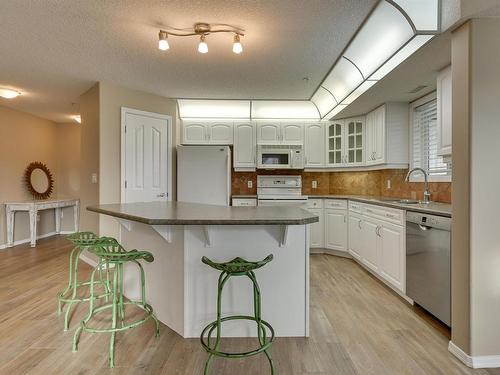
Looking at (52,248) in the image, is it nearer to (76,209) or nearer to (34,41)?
(76,209)

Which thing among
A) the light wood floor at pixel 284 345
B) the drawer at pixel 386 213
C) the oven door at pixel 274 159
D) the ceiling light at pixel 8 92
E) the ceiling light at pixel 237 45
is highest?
the ceiling light at pixel 8 92

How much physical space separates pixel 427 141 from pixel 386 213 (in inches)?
47.1

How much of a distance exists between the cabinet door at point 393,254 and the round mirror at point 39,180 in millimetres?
5928

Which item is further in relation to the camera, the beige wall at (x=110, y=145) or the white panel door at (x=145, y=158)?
the white panel door at (x=145, y=158)

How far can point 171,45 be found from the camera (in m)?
2.81

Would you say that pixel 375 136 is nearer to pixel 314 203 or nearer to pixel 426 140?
pixel 426 140

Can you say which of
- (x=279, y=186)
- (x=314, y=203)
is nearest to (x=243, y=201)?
(x=279, y=186)

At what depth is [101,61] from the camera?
10.4 feet

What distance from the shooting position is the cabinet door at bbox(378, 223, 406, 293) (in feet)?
9.36

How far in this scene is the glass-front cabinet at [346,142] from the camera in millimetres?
4578

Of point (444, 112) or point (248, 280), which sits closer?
point (248, 280)

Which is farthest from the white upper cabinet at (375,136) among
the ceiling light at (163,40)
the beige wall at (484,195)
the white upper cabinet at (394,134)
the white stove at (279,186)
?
the ceiling light at (163,40)

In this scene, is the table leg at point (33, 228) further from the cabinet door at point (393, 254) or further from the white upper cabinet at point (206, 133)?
the cabinet door at point (393, 254)

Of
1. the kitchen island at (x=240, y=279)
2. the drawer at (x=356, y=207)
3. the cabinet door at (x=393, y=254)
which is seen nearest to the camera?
the kitchen island at (x=240, y=279)
